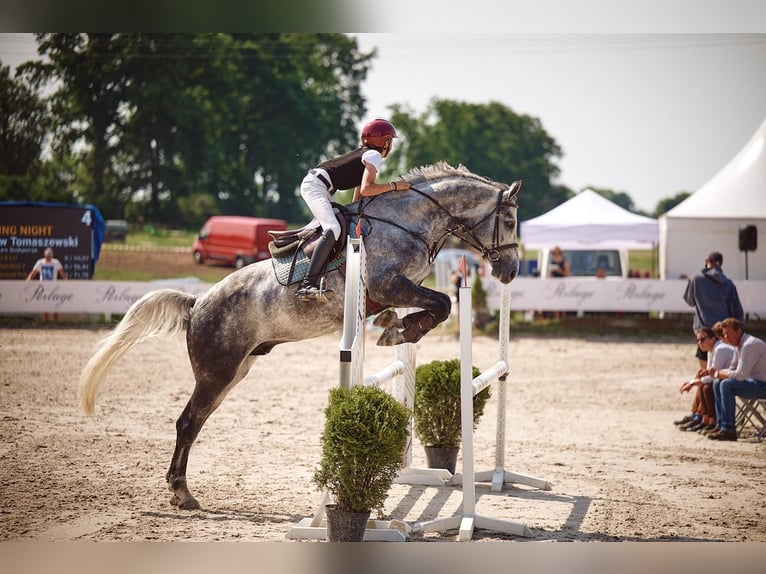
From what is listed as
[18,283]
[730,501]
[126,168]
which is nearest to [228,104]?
[126,168]

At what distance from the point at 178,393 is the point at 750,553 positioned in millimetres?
6995

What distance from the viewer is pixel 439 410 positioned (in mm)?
6289

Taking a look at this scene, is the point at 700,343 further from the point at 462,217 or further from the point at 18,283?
the point at 18,283

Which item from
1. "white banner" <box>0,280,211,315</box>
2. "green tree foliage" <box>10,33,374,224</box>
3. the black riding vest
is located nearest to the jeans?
the black riding vest

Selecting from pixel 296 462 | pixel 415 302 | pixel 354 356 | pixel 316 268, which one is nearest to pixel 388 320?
pixel 415 302

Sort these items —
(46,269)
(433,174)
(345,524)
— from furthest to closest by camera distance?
(46,269) < (433,174) < (345,524)

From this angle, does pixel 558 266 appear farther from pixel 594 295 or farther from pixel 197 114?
pixel 197 114

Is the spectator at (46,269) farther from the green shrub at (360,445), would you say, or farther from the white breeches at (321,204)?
the green shrub at (360,445)

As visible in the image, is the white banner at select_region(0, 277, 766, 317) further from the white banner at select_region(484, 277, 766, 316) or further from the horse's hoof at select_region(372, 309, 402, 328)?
the horse's hoof at select_region(372, 309, 402, 328)

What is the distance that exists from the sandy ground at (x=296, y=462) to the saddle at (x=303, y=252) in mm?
1434

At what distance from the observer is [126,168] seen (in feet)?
105

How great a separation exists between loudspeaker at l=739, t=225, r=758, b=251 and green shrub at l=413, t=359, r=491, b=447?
11.0 m

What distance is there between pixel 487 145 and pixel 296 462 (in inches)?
1779

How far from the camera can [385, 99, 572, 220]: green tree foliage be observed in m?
46.9
